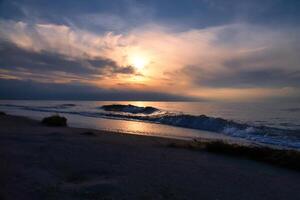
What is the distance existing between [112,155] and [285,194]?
3898 millimetres

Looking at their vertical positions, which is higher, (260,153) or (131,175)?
(260,153)

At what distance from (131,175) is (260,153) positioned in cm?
412

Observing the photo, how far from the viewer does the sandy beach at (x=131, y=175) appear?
3906 mm

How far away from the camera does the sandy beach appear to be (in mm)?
3906

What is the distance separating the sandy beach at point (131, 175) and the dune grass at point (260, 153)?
1.18ft

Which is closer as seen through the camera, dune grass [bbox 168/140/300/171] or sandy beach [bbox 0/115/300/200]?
sandy beach [bbox 0/115/300/200]

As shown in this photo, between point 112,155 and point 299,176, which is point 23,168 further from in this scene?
point 299,176

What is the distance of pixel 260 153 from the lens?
710 cm

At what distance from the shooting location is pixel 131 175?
4.78 m

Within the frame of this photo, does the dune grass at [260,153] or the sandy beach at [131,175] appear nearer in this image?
the sandy beach at [131,175]

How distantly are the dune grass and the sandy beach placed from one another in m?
0.36

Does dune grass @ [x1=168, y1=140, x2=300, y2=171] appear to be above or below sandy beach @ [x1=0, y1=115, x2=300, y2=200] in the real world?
above

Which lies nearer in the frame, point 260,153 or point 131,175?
point 131,175

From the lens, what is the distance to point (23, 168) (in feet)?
16.2
